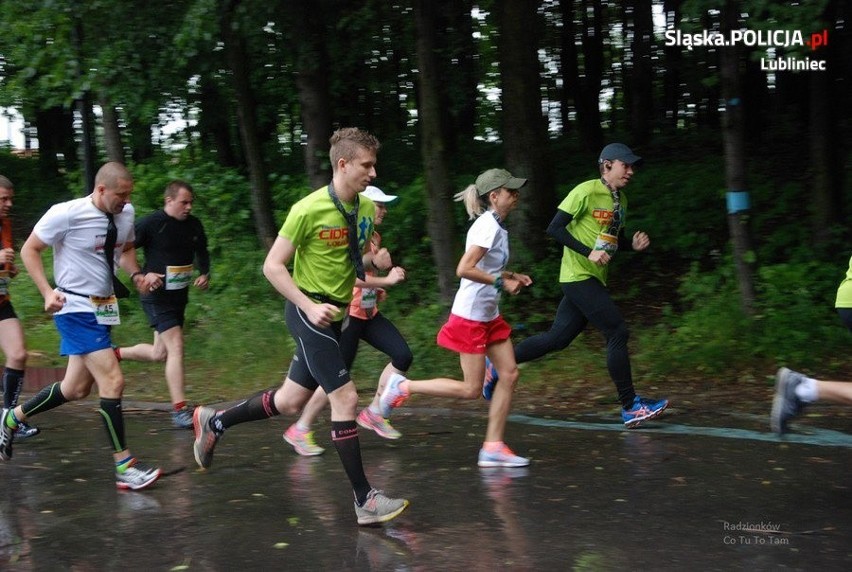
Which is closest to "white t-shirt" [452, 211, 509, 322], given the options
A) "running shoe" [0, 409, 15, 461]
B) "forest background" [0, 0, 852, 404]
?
"forest background" [0, 0, 852, 404]

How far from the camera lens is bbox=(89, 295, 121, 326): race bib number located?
7.19 m

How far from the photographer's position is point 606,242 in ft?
28.9

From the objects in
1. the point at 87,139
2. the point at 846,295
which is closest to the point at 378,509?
the point at 846,295

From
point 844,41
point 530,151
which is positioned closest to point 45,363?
point 530,151

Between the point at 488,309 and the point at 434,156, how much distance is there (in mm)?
4071

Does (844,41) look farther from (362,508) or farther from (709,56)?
(362,508)

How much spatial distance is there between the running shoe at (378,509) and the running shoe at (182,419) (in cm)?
378

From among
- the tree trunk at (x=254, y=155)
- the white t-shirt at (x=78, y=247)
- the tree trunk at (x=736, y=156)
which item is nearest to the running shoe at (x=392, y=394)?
the white t-shirt at (x=78, y=247)

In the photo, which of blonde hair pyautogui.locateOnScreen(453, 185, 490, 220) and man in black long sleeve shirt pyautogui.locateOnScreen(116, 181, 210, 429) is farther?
man in black long sleeve shirt pyautogui.locateOnScreen(116, 181, 210, 429)

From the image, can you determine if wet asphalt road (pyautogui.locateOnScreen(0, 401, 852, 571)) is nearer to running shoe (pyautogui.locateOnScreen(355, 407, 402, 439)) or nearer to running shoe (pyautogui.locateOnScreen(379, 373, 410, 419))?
running shoe (pyautogui.locateOnScreen(355, 407, 402, 439))

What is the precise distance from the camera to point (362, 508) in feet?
19.7

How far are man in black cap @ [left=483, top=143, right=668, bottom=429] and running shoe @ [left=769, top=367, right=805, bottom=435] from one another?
149cm

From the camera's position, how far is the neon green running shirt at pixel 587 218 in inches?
349

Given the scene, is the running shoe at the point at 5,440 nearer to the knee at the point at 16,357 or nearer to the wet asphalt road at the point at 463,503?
the wet asphalt road at the point at 463,503
